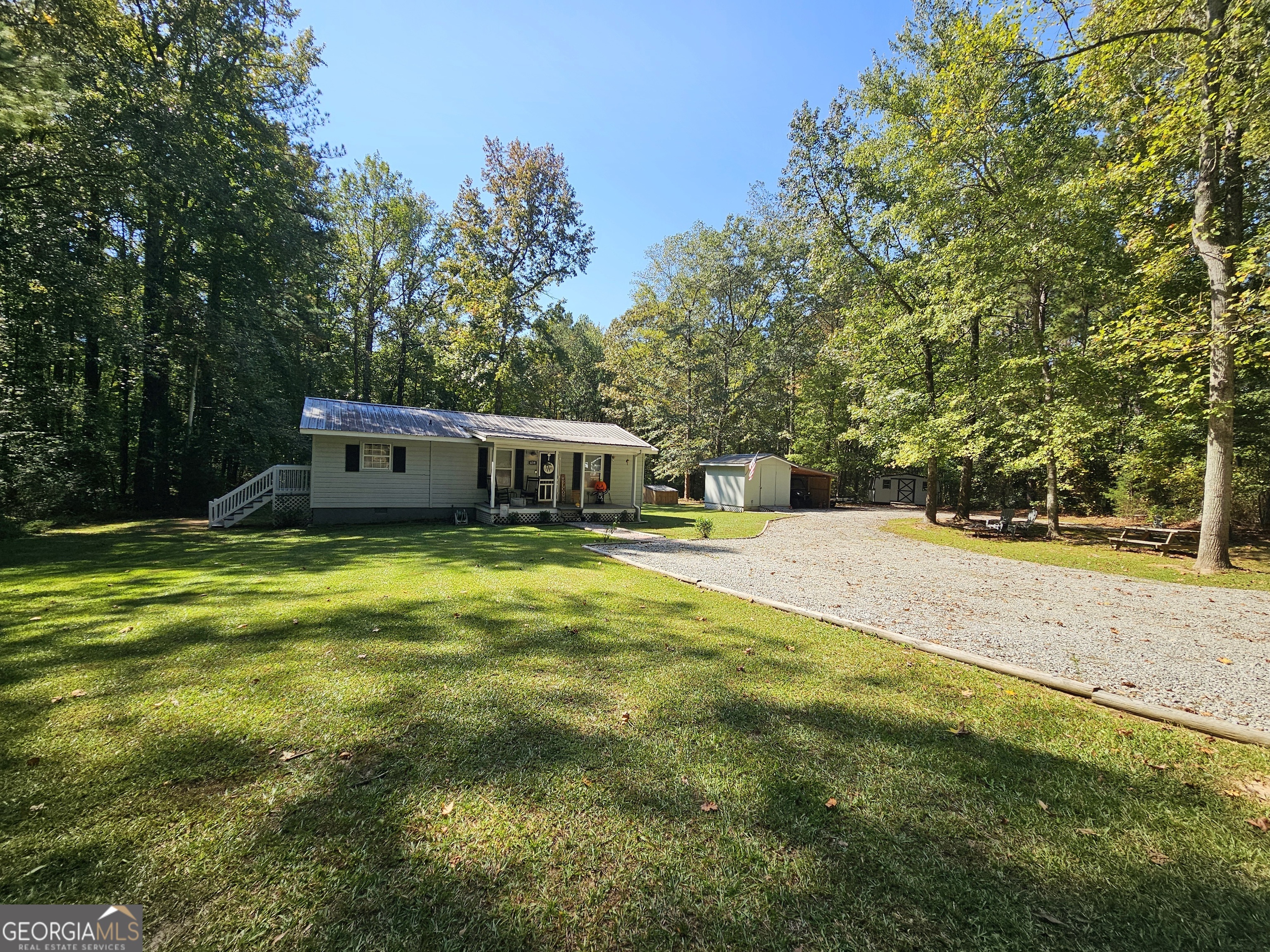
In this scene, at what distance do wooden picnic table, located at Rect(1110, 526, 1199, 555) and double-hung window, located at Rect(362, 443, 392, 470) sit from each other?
68.5 ft

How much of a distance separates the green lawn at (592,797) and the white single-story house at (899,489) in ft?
96.8

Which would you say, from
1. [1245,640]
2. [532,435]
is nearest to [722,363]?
[532,435]

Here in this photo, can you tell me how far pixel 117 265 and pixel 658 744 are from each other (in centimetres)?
2257

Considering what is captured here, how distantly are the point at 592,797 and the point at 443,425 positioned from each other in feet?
50.8

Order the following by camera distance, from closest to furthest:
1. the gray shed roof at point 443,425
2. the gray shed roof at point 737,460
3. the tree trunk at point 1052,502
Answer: the gray shed roof at point 443,425
the tree trunk at point 1052,502
the gray shed roof at point 737,460

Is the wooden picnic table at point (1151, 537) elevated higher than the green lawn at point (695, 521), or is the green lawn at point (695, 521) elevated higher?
the wooden picnic table at point (1151, 537)

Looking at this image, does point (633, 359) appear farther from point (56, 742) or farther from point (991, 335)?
point (56, 742)

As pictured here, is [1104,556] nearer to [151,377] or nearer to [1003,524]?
[1003,524]

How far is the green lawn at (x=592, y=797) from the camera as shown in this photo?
190 cm

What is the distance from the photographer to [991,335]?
58.3 feet

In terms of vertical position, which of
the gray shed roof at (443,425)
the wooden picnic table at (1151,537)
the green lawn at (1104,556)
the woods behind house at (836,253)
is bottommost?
the green lawn at (1104,556)

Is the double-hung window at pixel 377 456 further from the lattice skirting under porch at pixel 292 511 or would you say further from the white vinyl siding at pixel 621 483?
the white vinyl siding at pixel 621 483

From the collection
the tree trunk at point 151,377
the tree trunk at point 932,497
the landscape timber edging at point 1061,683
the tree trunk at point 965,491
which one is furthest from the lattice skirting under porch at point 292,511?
the tree trunk at point 965,491

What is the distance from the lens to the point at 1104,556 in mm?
11648
